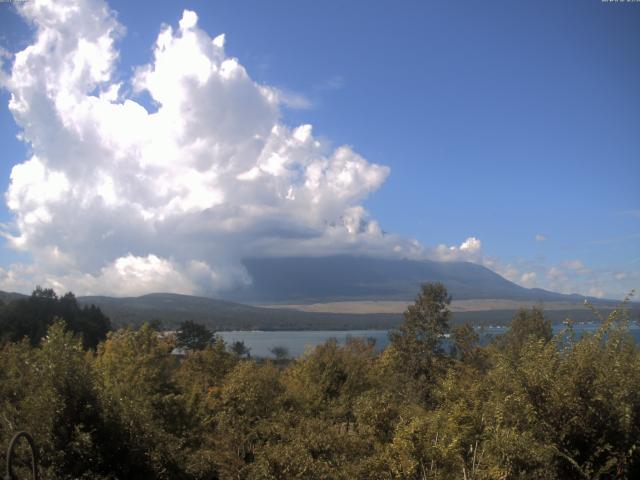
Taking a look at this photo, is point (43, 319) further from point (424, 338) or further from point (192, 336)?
point (424, 338)

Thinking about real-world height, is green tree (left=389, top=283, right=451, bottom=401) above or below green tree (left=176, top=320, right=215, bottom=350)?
above

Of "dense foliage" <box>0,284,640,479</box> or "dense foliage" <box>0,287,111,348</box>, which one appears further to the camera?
"dense foliage" <box>0,287,111,348</box>

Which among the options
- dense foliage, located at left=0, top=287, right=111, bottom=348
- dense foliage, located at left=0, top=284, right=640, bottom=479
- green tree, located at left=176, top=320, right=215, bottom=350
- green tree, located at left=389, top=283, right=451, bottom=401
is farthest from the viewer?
green tree, located at left=176, top=320, right=215, bottom=350

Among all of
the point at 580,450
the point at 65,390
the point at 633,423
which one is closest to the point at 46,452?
the point at 65,390

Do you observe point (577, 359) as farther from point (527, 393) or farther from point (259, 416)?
point (259, 416)

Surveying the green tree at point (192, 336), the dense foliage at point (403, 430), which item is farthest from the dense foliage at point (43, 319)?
the dense foliage at point (403, 430)

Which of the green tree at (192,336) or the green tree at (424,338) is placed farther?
the green tree at (192,336)

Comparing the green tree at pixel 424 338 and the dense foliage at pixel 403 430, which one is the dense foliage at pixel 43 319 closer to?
the green tree at pixel 424 338

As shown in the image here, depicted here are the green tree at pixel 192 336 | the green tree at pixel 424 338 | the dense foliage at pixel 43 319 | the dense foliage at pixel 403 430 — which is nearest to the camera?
the dense foliage at pixel 403 430

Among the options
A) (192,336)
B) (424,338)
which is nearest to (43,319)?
(192,336)

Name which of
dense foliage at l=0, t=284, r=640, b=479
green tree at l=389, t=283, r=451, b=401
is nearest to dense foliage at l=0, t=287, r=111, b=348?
green tree at l=389, t=283, r=451, b=401

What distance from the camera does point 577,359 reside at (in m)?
11.9

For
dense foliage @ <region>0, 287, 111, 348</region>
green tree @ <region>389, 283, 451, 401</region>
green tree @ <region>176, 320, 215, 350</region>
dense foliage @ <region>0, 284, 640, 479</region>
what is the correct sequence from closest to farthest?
dense foliage @ <region>0, 284, 640, 479</region>, green tree @ <region>389, 283, 451, 401</region>, dense foliage @ <region>0, 287, 111, 348</region>, green tree @ <region>176, 320, 215, 350</region>

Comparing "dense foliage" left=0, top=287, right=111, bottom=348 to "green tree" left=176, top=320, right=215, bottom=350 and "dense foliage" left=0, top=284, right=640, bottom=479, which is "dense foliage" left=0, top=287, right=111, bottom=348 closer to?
"green tree" left=176, top=320, right=215, bottom=350
